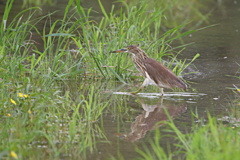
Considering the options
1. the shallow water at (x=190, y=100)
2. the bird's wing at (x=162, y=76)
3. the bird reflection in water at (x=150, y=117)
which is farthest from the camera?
the bird's wing at (x=162, y=76)

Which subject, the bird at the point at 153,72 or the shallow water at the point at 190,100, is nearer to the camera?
the shallow water at the point at 190,100

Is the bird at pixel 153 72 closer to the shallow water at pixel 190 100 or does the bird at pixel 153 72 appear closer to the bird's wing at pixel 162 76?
the bird's wing at pixel 162 76

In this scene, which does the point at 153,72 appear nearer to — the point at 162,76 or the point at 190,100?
the point at 162,76

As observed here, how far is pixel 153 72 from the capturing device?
8.23 metres

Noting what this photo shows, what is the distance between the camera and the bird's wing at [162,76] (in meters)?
7.96

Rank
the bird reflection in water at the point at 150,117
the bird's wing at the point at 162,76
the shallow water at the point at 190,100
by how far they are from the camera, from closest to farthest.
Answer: the shallow water at the point at 190,100 < the bird reflection in water at the point at 150,117 < the bird's wing at the point at 162,76

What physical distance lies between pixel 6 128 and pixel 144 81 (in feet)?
10.2

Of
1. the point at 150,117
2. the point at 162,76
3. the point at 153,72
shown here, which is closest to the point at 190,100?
the point at 162,76

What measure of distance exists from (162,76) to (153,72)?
195 millimetres

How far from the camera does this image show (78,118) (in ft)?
21.6

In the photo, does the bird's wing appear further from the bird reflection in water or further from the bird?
the bird reflection in water

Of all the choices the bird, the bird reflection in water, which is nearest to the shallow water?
the bird reflection in water

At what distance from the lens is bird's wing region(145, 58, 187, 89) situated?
7961 millimetres

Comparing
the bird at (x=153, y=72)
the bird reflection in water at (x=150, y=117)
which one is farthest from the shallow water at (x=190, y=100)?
the bird at (x=153, y=72)
